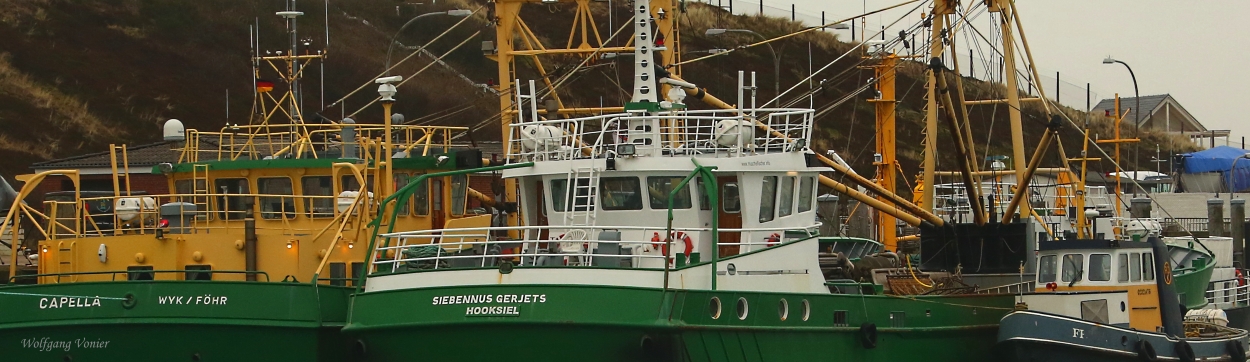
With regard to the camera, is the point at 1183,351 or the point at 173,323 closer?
the point at 173,323

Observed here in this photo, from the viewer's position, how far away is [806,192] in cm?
2452

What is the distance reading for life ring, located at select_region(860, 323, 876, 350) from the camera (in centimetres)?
2311

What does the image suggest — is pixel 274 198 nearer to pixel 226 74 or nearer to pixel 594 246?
pixel 594 246

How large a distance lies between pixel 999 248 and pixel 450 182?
399 inches

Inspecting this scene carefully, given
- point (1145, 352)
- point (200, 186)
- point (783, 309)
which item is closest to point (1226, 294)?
point (1145, 352)

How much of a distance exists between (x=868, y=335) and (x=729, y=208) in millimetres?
2673

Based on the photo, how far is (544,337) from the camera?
19609 mm

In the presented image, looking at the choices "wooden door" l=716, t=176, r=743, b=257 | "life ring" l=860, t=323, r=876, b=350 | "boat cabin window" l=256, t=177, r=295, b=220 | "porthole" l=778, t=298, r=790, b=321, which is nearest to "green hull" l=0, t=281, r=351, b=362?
"boat cabin window" l=256, t=177, r=295, b=220

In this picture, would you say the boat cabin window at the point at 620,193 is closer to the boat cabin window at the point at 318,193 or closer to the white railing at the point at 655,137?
the white railing at the point at 655,137

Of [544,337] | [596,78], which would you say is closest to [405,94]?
[596,78]

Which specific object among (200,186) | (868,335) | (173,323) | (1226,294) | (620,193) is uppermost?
(200,186)

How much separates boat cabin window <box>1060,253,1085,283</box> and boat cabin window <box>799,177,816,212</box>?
19.3ft

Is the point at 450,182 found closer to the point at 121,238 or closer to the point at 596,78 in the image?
the point at 121,238

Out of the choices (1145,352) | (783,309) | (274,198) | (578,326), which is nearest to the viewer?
(578,326)
